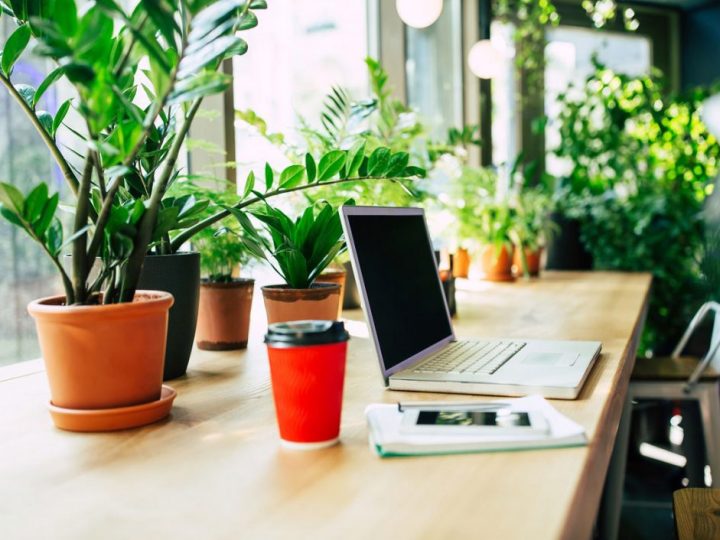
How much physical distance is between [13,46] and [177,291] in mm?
432

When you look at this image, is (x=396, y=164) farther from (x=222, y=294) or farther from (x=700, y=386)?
(x=700, y=386)

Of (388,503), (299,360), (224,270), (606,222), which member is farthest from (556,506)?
(606,222)

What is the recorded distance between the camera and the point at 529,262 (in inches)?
124

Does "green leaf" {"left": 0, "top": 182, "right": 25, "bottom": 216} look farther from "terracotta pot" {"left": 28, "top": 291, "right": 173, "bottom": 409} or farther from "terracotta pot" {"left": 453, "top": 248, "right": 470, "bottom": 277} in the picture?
"terracotta pot" {"left": 453, "top": 248, "right": 470, "bottom": 277}

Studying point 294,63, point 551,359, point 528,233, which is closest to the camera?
point 551,359

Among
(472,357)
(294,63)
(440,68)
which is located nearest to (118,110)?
(472,357)

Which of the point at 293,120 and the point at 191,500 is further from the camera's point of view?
the point at 293,120

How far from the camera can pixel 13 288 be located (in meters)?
1.56

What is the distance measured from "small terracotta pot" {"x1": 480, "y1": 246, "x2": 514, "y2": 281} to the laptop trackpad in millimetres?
1633

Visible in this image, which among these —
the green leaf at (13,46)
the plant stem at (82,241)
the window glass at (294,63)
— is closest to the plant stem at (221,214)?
the plant stem at (82,241)

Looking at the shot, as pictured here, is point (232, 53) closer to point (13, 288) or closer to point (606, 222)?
point (13, 288)

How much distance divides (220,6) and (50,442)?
534mm

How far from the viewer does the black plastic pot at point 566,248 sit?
141 inches

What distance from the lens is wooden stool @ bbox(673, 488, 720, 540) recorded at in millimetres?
1238
